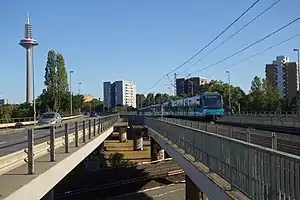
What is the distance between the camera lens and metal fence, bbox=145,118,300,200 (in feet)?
21.8

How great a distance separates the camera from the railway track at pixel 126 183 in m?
34.2

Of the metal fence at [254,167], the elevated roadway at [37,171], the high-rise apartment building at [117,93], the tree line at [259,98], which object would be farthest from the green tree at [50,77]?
the metal fence at [254,167]

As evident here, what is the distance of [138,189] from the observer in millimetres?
39281

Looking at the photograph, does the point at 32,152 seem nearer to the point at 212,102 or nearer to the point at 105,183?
the point at 105,183

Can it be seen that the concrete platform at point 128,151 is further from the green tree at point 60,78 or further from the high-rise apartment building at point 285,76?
the high-rise apartment building at point 285,76

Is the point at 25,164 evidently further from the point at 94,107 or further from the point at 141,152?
the point at 94,107

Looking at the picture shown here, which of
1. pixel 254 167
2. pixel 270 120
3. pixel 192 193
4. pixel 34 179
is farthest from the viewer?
pixel 270 120

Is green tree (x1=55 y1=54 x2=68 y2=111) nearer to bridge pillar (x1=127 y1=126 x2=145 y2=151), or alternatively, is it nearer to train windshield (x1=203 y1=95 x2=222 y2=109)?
bridge pillar (x1=127 y1=126 x2=145 y2=151)

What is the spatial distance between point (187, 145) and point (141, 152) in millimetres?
51193

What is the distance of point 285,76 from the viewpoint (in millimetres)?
122500

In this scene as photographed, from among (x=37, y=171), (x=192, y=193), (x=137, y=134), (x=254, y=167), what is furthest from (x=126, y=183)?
(x=254, y=167)

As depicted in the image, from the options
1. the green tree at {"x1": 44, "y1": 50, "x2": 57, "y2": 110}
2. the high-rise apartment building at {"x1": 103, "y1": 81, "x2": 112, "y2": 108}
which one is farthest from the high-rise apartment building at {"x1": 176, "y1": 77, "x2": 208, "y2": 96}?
the green tree at {"x1": 44, "y1": 50, "x2": 57, "y2": 110}

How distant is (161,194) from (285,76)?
92296mm

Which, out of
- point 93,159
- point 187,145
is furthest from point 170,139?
point 93,159
